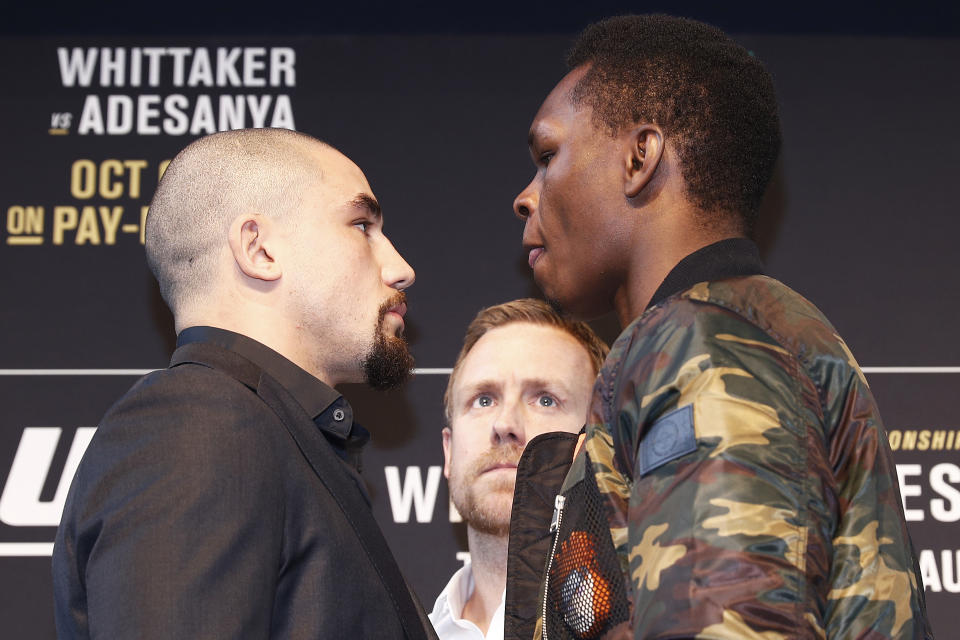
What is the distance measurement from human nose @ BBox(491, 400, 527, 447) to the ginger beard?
21mm

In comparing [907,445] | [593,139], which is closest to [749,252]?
[593,139]

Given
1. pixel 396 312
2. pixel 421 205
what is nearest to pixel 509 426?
pixel 421 205

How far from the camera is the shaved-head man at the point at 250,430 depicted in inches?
41.7

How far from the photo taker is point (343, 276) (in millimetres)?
1589

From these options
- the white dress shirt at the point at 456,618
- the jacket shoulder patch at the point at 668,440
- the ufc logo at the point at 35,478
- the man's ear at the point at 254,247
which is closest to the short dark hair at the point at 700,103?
the jacket shoulder patch at the point at 668,440

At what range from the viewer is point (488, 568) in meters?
2.33

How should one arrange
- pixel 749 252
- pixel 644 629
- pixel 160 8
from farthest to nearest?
pixel 160 8
pixel 749 252
pixel 644 629

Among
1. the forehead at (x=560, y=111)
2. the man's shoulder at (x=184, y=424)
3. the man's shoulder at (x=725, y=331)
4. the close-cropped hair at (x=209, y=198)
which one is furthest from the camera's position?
the close-cropped hair at (x=209, y=198)

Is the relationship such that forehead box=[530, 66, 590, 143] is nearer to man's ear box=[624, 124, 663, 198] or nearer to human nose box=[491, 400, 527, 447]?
man's ear box=[624, 124, 663, 198]

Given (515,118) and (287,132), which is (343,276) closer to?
(287,132)

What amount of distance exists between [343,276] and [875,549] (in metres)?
0.89

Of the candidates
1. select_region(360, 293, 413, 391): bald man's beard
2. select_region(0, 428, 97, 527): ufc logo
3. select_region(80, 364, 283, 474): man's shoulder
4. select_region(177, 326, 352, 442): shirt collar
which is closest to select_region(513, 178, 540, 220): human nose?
select_region(360, 293, 413, 391): bald man's beard

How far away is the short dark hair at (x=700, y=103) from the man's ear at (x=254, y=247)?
0.50 meters

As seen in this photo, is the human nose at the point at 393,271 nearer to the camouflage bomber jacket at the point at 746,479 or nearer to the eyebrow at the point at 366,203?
the eyebrow at the point at 366,203
